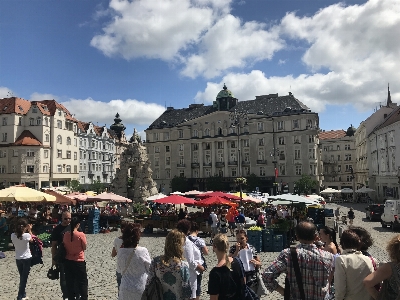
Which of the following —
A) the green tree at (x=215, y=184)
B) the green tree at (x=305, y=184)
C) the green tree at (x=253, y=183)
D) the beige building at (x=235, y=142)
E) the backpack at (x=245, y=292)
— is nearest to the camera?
the backpack at (x=245, y=292)

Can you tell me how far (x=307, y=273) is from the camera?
4.48 meters

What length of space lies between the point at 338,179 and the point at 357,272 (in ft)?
314

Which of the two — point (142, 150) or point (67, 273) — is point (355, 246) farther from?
point (142, 150)

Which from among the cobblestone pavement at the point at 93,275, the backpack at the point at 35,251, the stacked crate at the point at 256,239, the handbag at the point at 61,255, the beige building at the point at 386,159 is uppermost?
the beige building at the point at 386,159

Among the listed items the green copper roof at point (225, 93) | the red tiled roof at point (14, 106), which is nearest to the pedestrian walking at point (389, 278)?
the red tiled roof at point (14, 106)

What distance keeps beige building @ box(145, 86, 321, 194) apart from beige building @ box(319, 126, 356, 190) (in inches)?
1132

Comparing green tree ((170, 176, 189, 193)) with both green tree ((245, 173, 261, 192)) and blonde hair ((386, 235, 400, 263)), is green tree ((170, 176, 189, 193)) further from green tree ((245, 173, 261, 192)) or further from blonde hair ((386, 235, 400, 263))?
blonde hair ((386, 235, 400, 263))

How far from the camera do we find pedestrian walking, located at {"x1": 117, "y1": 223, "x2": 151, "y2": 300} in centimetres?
570

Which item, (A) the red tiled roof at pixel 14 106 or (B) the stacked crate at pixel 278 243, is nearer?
(B) the stacked crate at pixel 278 243

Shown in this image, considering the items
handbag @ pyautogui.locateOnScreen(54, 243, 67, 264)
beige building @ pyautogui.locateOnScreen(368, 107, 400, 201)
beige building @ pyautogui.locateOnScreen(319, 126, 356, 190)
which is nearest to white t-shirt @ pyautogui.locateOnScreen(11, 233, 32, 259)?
handbag @ pyautogui.locateOnScreen(54, 243, 67, 264)

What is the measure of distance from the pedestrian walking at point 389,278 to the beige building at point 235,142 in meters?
58.7

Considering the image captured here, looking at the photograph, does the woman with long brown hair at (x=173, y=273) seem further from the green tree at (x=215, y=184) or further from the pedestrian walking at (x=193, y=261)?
the green tree at (x=215, y=184)

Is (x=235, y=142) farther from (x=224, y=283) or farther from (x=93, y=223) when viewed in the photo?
(x=224, y=283)

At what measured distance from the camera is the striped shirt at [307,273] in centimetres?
446
